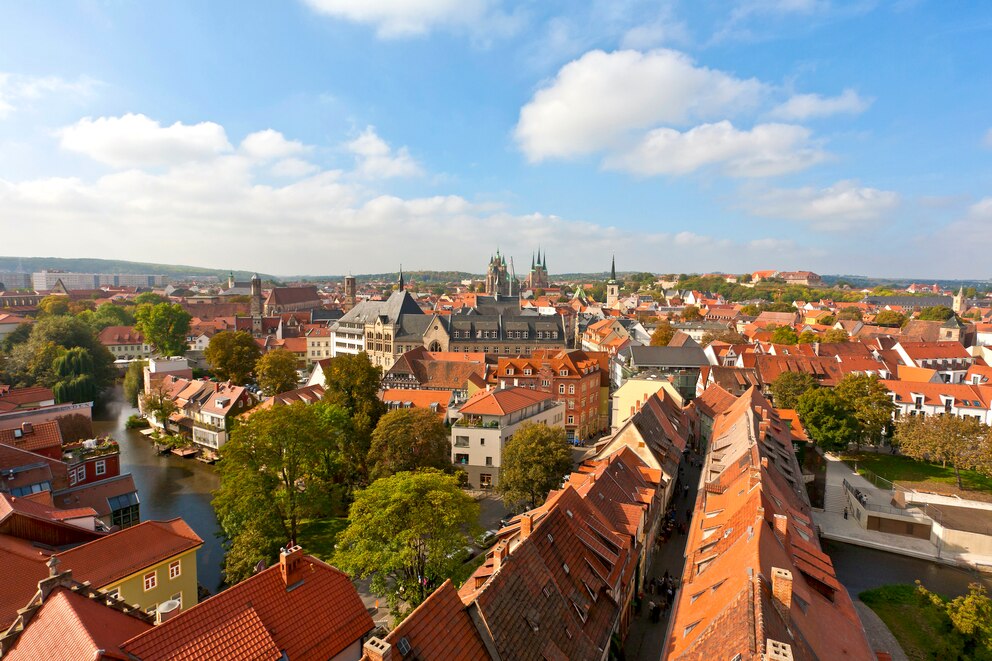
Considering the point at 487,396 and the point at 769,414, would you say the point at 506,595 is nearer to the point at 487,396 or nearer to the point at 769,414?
the point at 487,396

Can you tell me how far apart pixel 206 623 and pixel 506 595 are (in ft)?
26.8

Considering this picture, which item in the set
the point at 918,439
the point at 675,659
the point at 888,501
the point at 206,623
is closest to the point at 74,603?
the point at 206,623

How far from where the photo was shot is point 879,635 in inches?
966

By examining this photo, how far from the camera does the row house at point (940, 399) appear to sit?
163 feet

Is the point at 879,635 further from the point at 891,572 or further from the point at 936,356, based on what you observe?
the point at 936,356

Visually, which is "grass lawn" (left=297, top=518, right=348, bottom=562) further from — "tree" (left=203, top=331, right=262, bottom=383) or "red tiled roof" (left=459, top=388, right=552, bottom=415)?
"tree" (left=203, top=331, right=262, bottom=383)

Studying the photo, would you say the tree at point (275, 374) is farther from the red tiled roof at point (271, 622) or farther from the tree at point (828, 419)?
the tree at point (828, 419)

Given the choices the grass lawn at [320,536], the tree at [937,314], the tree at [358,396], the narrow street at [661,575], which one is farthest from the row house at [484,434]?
the tree at [937,314]

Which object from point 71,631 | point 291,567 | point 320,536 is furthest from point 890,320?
point 71,631

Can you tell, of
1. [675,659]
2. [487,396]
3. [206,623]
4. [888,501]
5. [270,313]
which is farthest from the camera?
[270,313]

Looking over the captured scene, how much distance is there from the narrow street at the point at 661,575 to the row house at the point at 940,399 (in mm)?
27820

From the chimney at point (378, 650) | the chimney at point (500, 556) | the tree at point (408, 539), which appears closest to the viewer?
the chimney at point (378, 650)

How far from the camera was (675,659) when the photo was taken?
49.3 feet

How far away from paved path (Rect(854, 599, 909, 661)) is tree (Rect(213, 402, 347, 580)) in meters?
30.1
